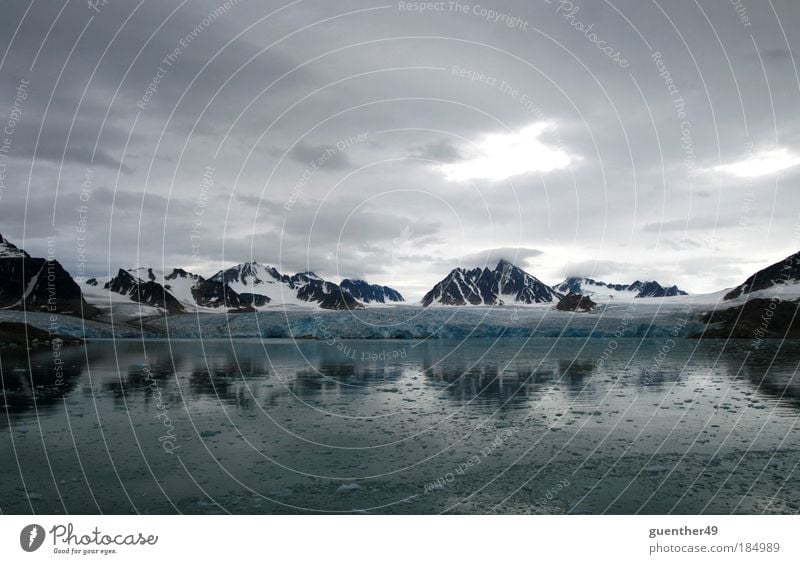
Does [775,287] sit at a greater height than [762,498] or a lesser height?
greater

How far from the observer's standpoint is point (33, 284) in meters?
150

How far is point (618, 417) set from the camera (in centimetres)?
1510

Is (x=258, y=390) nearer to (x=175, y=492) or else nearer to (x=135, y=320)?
(x=175, y=492)

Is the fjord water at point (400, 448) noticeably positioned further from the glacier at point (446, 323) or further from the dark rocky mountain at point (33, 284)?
the dark rocky mountain at point (33, 284)

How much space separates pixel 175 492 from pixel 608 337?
3277 inches

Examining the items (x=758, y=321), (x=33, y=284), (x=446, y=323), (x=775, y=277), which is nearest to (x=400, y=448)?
(x=446, y=323)

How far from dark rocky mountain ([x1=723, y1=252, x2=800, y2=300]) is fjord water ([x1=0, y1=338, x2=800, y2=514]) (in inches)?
4886

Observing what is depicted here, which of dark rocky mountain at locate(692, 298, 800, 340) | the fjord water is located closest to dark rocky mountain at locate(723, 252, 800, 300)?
dark rocky mountain at locate(692, 298, 800, 340)

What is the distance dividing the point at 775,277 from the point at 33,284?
705ft

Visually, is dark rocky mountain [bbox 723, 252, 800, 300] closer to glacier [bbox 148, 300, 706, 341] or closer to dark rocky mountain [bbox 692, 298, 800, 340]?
dark rocky mountain [bbox 692, 298, 800, 340]

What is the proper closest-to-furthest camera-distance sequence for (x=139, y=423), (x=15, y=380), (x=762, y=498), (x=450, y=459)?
(x=762, y=498) → (x=450, y=459) → (x=139, y=423) → (x=15, y=380)

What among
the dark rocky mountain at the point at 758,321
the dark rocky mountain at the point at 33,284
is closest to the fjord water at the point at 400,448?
the dark rocky mountain at the point at 758,321

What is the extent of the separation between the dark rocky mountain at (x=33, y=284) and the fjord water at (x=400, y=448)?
397 feet
